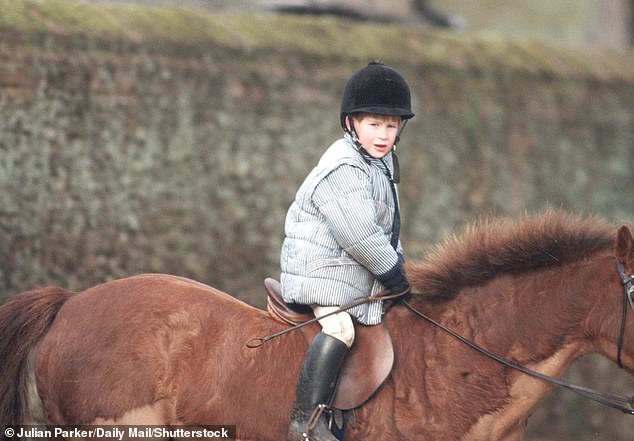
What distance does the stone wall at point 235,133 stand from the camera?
23.4ft

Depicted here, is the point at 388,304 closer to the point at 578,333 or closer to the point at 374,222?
the point at 374,222

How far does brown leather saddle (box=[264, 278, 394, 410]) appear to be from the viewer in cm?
443

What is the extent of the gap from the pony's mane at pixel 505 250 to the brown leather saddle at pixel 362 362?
0.37 m

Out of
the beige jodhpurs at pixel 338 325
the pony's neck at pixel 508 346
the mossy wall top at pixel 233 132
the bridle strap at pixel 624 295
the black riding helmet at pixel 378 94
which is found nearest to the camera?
the bridle strap at pixel 624 295

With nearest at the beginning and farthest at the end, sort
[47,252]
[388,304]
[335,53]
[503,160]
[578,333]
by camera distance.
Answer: [578,333] < [388,304] < [47,252] < [335,53] < [503,160]

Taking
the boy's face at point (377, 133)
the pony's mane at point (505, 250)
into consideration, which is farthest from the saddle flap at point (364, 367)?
the boy's face at point (377, 133)

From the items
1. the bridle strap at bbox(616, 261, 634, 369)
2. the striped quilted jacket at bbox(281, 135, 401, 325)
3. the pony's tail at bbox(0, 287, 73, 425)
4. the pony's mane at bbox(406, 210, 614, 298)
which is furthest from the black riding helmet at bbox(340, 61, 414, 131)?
the pony's tail at bbox(0, 287, 73, 425)

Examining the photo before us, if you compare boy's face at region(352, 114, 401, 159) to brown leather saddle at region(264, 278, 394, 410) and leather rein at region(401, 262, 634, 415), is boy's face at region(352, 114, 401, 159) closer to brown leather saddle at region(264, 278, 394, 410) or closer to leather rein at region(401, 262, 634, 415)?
leather rein at region(401, 262, 634, 415)

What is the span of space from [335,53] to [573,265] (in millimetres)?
4923

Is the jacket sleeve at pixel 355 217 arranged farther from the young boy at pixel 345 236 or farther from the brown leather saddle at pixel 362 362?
the brown leather saddle at pixel 362 362

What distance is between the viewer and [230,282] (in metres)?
8.16

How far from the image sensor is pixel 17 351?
4.67m

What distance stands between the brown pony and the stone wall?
8.21 ft

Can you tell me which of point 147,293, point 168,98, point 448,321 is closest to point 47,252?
point 168,98
